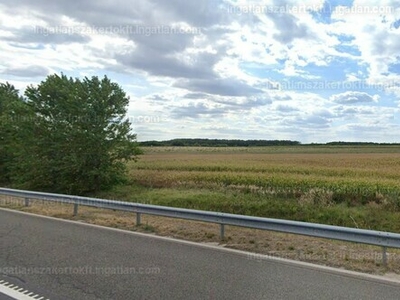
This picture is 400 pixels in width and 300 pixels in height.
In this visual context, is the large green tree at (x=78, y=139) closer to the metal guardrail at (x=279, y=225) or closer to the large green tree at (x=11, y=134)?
the large green tree at (x=11, y=134)

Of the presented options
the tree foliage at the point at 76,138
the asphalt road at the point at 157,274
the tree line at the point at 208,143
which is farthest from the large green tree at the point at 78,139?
the tree line at the point at 208,143

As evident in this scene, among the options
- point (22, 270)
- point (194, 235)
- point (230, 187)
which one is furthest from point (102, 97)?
point (22, 270)

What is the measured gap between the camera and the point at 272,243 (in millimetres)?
6992

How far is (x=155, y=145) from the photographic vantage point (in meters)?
131

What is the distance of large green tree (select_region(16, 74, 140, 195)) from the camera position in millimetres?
18047

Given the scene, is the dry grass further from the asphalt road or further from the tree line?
the tree line

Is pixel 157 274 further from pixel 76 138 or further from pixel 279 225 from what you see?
pixel 76 138

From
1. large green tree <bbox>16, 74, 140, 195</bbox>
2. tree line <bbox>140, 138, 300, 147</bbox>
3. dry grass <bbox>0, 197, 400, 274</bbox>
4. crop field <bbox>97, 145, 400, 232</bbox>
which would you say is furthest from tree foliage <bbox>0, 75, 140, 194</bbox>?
tree line <bbox>140, 138, 300, 147</bbox>

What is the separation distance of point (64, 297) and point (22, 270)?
56.4 inches

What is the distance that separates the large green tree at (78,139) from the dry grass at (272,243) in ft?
26.3

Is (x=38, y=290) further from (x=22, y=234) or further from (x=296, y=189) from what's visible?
(x=296, y=189)

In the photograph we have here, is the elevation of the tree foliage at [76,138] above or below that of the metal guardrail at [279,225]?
above

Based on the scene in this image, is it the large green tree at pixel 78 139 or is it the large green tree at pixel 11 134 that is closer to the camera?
the large green tree at pixel 78 139

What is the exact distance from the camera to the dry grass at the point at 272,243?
5.70m
